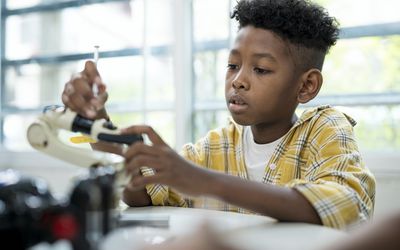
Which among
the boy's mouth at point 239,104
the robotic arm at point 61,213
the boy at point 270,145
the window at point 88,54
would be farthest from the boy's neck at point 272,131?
the window at point 88,54

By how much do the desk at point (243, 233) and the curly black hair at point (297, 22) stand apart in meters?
0.58

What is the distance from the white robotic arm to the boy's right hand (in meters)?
0.02

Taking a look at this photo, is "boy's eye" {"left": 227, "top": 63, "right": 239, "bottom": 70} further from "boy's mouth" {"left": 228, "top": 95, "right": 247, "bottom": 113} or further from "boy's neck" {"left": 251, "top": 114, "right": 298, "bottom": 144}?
"boy's neck" {"left": 251, "top": 114, "right": 298, "bottom": 144}

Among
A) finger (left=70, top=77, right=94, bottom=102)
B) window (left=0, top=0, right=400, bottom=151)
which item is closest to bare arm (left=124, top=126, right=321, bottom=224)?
finger (left=70, top=77, right=94, bottom=102)

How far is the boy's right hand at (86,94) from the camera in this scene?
0.83 meters

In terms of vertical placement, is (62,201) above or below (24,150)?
above

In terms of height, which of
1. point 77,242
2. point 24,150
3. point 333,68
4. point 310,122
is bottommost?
point 24,150

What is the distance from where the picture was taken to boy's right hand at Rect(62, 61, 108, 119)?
83 centimetres

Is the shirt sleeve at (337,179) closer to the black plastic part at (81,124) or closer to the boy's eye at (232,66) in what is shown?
the boy's eye at (232,66)

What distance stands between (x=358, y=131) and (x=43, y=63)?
1.71 metres

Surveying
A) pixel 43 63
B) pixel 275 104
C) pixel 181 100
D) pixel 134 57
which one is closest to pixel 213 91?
pixel 181 100

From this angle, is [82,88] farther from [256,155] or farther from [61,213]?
[256,155]

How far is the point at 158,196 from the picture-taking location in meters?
1.11

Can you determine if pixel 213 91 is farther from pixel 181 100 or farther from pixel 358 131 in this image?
pixel 358 131
